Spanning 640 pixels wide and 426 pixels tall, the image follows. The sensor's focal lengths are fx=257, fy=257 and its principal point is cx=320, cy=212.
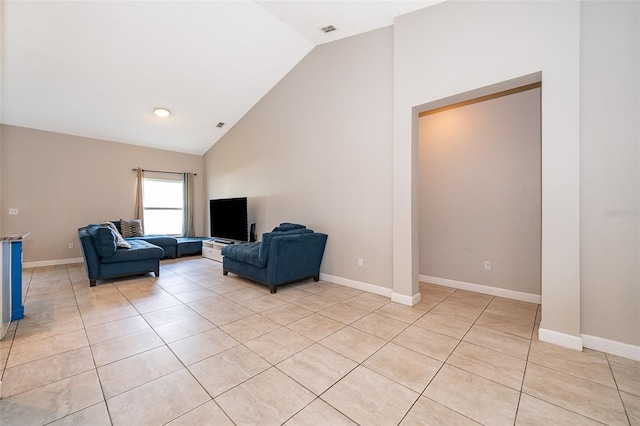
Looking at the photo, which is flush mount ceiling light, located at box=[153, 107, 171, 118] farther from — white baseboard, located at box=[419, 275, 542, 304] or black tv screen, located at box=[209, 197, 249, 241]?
white baseboard, located at box=[419, 275, 542, 304]

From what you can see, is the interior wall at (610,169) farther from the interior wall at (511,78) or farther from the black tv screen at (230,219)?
the black tv screen at (230,219)

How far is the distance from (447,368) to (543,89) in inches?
97.5

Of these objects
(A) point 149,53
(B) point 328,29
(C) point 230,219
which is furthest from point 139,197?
Result: (B) point 328,29

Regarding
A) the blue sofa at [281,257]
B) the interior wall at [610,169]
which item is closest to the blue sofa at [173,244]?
the blue sofa at [281,257]

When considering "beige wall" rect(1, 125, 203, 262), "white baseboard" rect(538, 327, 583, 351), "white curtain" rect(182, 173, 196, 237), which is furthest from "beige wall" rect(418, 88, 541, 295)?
"beige wall" rect(1, 125, 203, 262)

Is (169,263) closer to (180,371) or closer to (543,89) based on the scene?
(180,371)

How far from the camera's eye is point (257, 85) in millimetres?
4977

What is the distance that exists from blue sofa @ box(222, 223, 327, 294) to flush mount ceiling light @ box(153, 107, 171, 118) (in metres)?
3.18

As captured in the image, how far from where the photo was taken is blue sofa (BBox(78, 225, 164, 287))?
371 centimetres

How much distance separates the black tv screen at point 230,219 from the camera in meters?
5.38

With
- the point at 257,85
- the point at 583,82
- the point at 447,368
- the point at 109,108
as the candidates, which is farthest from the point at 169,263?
the point at 583,82

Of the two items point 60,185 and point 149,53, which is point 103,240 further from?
point 60,185

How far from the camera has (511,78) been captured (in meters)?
2.40

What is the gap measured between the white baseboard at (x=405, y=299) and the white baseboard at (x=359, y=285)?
0.44 feet
